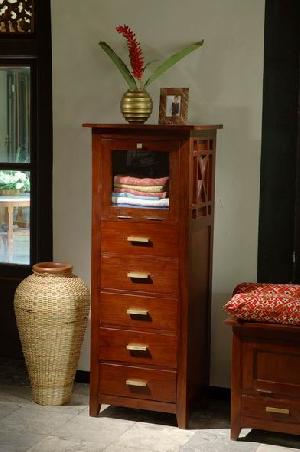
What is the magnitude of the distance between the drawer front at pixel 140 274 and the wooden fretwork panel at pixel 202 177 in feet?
0.96

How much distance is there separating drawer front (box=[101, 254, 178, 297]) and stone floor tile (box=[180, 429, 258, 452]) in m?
0.68

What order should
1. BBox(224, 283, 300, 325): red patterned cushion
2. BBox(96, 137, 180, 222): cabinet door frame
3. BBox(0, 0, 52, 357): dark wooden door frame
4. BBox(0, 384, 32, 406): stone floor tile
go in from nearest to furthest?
BBox(224, 283, 300, 325): red patterned cushion → BBox(96, 137, 180, 222): cabinet door frame → BBox(0, 384, 32, 406): stone floor tile → BBox(0, 0, 52, 357): dark wooden door frame

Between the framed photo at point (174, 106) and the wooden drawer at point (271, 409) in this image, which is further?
the framed photo at point (174, 106)

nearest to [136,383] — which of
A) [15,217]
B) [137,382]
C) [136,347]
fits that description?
[137,382]

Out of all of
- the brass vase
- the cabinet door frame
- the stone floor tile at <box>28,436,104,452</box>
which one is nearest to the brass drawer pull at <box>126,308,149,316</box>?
the cabinet door frame

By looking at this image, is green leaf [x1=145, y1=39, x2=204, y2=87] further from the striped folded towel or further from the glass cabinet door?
the striped folded towel

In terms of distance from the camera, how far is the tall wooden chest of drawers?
4184 mm

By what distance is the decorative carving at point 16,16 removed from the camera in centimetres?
506

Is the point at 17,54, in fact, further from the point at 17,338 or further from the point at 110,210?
the point at 17,338

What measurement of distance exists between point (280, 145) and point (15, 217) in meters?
1.72

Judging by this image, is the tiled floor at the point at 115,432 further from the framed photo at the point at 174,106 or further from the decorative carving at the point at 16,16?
the decorative carving at the point at 16,16

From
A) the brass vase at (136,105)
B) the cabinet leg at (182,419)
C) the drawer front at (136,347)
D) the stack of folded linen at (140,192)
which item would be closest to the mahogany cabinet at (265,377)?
the cabinet leg at (182,419)

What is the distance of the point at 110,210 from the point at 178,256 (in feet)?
1.34

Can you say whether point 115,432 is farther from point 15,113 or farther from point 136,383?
point 15,113
